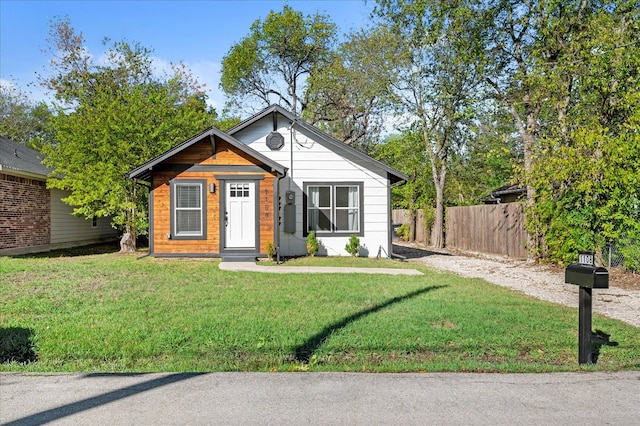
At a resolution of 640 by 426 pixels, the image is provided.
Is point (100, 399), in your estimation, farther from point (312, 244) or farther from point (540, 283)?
point (312, 244)

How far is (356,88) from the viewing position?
27.8 m

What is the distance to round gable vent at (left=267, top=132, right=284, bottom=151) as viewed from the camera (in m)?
15.3

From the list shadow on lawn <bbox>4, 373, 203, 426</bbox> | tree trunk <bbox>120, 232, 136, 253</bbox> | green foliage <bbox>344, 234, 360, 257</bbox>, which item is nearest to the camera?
shadow on lawn <bbox>4, 373, 203, 426</bbox>

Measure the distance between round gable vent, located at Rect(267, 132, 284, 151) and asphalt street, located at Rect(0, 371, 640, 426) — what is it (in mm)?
11520

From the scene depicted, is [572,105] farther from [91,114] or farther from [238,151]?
[91,114]

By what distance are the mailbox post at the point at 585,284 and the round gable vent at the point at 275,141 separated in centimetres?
1135

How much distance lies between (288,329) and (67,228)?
645 inches

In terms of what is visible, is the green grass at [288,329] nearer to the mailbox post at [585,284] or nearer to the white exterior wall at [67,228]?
the mailbox post at [585,284]

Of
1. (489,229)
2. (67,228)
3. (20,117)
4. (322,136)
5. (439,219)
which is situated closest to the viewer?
(322,136)

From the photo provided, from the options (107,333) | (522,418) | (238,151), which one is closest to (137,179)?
(238,151)

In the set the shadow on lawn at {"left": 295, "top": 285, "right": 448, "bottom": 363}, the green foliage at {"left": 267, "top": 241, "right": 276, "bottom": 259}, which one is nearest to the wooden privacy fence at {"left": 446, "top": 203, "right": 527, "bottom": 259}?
the green foliage at {"left": 267, "top": 241, "right": 276, "bottom": 259}

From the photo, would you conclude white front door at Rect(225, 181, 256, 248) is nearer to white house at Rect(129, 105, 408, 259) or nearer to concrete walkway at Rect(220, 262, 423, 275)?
white house at Rect(129, 105, 408, 259)

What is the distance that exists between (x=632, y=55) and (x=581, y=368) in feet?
32.8

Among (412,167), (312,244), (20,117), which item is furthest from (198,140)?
(20,117)
